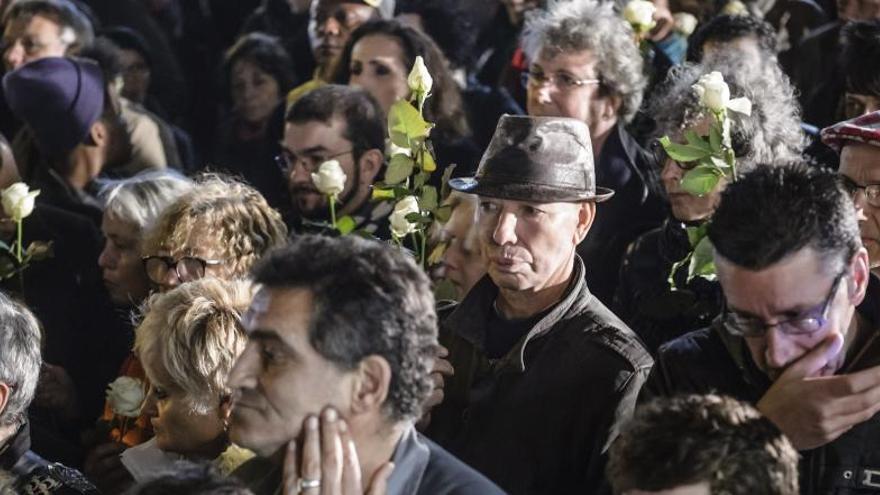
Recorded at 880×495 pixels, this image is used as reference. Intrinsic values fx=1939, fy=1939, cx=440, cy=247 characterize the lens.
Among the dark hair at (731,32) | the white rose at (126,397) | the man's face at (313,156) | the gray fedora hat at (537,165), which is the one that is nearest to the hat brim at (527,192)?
the gray fedora hat at (537,165)

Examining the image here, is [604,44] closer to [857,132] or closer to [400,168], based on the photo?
[400,168]

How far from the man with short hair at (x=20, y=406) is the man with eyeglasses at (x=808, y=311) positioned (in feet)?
5.33

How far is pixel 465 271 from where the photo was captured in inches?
216

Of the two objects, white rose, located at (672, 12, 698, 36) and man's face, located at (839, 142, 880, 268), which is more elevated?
man's face, located at (839, 142, 880, 268)

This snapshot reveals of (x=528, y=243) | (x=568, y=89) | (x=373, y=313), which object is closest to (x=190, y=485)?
(x=373, y=313)

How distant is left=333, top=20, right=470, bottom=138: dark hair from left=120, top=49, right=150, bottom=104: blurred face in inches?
61.7

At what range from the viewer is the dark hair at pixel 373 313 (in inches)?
148

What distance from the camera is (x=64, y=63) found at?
7.76m

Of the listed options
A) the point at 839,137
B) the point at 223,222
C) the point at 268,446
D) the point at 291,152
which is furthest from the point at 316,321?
the point at 291,152

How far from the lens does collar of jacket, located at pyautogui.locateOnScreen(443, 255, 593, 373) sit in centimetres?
473

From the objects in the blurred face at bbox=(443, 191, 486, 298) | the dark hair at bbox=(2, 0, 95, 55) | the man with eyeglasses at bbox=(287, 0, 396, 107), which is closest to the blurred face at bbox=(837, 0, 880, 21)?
the man with eyeglasses at bbox=(287, 0, 396, 107)

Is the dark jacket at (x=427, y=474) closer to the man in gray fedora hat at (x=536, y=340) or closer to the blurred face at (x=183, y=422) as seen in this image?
the man in gray fedora hat at (x=536, y=340)

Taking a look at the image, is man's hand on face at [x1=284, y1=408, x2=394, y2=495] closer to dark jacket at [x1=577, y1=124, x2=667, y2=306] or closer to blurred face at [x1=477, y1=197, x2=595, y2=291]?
blurred face at [x1=477, y1=197, x2=595, y2=291]

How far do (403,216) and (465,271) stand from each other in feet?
1.59
